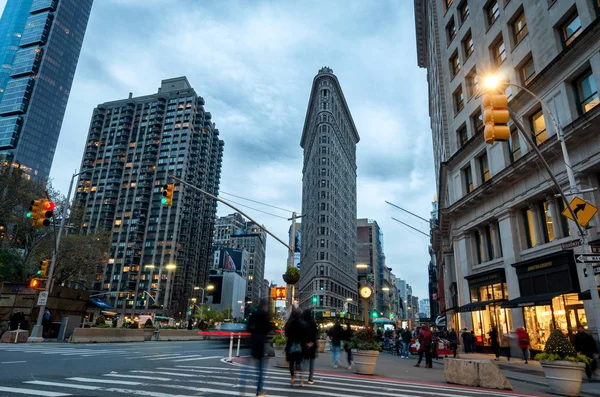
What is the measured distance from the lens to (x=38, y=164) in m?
173

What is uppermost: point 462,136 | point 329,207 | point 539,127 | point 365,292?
point 329,207

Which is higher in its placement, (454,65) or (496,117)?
(454,65)

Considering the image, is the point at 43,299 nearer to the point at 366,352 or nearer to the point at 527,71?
the point at 366,352

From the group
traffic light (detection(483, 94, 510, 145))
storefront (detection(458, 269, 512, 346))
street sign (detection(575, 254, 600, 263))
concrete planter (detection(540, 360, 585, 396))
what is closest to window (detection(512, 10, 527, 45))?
storefront (detection(458, 269, 512, 346))

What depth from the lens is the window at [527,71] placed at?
23413 mm

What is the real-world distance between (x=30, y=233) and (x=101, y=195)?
113m

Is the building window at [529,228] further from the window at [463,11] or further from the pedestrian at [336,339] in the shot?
the window at [463,11]

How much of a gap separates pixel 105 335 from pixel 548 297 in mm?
28613

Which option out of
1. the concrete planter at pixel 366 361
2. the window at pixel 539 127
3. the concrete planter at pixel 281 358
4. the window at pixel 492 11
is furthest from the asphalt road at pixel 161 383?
the window at pixel 492 11

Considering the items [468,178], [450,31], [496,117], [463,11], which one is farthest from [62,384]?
[450,31]

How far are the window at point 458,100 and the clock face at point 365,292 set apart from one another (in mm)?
22628

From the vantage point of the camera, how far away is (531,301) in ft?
65.9

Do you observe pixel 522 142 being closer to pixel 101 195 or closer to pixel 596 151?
pixel 596 151

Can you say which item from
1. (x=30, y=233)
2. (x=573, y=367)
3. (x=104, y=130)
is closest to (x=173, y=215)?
(x=104, y=130)
